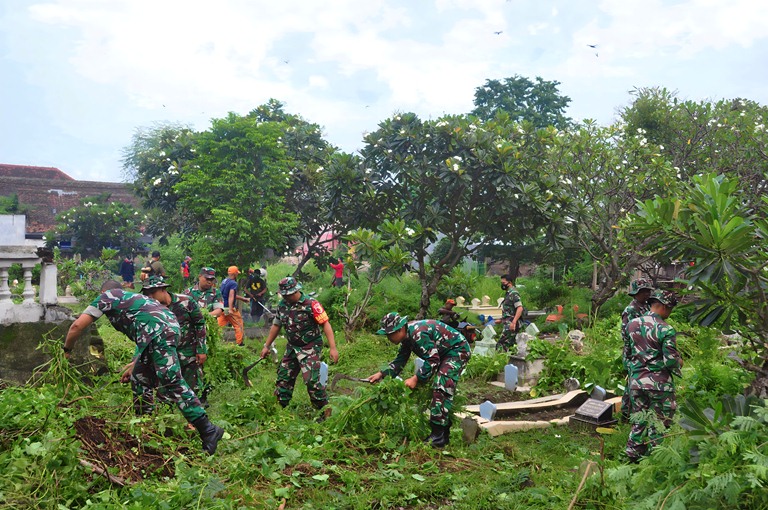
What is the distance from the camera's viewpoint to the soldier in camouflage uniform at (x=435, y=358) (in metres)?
Answer: 6.72

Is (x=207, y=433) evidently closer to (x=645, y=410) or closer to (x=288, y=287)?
(x=288, y=287)

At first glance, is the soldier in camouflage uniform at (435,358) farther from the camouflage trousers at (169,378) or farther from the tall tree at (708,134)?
the tall tree at (708,134)

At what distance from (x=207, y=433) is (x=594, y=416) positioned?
445cm

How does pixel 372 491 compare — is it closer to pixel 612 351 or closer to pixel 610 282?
pixel 612 351

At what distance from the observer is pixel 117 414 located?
221 inches

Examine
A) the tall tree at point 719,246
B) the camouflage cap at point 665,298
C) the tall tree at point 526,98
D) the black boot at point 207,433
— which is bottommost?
the black boot at point 207,433

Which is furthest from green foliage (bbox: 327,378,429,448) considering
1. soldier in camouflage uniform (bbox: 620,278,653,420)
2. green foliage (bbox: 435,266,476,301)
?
green foliage (bbox: 435,266,476,301)

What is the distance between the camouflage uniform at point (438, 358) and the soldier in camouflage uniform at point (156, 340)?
200 centimetres

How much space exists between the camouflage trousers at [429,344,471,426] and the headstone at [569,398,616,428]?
1907 millimetres

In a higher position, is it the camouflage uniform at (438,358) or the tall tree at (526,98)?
the tall tree at (526,98)

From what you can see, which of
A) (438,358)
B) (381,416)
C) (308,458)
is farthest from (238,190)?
(308,458)

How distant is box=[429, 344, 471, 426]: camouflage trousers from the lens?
671 centimetres

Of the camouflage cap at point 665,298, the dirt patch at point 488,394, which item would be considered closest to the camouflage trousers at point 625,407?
the camouflage cap at point 665,298

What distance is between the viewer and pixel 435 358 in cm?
684
